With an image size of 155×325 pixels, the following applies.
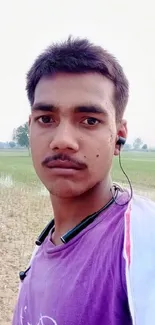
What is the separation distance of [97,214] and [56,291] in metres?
0.24

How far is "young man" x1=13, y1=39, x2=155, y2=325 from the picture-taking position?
0.94 metres

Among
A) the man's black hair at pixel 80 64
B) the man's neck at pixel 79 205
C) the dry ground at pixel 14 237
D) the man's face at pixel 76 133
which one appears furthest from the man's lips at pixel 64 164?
the dry ground at pixel 14 237

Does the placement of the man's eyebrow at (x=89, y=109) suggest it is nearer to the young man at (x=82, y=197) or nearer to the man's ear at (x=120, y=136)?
the young man at (x=82, y=197)

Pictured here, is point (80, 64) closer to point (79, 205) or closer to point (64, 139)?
point (64, 139)

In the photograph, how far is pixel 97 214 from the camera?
3.78 feet

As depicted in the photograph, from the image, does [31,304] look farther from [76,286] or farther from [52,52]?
[52,52]

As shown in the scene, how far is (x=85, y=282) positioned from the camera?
993 millimetres

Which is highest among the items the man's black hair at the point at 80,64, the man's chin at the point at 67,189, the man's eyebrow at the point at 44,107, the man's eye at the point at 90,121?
the man's black hair at the point at 80,64

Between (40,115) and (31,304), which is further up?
(40,115)

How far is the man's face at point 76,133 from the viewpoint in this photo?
45.5 inches

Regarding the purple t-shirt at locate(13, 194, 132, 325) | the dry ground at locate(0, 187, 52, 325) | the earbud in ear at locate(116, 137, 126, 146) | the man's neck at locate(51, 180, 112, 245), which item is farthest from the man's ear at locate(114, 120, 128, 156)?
the dry ground at locate(0, 187, 52, 325)

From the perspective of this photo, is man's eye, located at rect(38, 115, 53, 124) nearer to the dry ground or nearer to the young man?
the young man

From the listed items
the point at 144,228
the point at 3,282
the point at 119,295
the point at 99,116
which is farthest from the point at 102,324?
the point at 3,282

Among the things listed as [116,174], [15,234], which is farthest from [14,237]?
[116,174]
